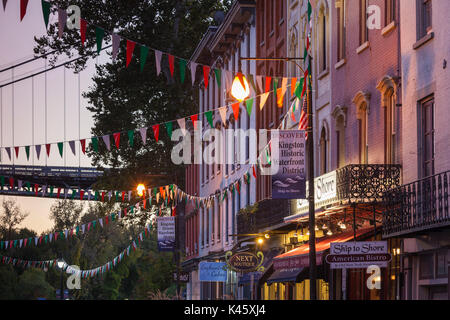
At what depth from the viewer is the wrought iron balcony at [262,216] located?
113ft

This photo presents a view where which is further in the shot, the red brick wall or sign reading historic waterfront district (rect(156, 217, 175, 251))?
sign reading historic waterfront district (rect(156, 217, 175, 251))

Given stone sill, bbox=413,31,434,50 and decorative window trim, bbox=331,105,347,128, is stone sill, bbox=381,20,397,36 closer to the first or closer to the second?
stone sill, bbox=413,31,434,50

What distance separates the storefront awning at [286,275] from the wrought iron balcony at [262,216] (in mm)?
2078

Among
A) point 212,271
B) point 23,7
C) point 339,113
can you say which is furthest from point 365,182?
point 23,7

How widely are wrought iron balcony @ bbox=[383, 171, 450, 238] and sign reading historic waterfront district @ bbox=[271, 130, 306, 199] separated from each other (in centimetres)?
291

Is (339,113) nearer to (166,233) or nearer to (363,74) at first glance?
(363,74)

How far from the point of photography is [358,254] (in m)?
20.6

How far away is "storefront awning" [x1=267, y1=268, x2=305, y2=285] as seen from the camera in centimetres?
2908

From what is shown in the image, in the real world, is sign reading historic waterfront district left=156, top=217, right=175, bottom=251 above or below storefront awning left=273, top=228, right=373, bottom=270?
above

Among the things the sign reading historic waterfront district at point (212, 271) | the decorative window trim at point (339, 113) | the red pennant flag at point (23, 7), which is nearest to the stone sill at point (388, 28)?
the decorative window trim at point (339, 113)

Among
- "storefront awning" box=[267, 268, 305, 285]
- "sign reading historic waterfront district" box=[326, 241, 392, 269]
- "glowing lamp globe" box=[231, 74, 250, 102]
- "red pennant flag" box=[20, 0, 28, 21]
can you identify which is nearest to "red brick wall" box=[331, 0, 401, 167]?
"storefront awning" box=[267, 268, 305, 285]
